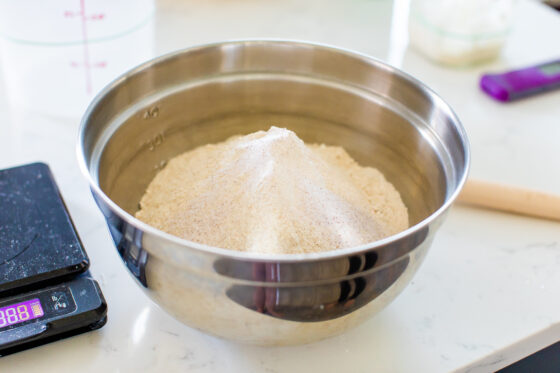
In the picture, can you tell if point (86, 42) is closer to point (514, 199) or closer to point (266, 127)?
point (266, 127)

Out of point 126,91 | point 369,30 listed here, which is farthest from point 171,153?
point 369,30

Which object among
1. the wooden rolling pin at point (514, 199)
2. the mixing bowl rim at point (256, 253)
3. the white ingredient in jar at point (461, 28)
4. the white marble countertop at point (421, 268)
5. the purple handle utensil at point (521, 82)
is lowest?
the white marble countertop at point (421, 268)

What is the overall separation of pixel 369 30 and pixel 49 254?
0.77 meters

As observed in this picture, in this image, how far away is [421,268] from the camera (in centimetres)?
71

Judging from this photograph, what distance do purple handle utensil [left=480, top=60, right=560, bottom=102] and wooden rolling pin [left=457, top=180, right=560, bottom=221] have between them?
273 mm

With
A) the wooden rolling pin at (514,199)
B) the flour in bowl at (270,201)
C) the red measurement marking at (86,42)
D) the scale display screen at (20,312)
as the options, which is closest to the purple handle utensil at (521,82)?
the wooden rolling pin at (514,199)

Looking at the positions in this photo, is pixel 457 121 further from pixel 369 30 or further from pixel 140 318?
pixel 369 30

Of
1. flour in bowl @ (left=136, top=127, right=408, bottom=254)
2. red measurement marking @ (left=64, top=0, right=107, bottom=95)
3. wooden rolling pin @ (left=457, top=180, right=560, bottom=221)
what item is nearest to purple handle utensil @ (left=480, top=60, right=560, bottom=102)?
wooden rolling pin @ (left=457, top=180, right=560, bottom=221)

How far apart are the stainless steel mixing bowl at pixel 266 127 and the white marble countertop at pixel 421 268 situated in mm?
68

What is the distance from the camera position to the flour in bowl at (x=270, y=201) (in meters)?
0.58

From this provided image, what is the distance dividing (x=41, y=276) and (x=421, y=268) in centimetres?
41

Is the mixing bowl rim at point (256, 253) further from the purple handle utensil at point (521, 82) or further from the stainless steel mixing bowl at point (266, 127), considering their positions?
the purple handle utensil at point (521, 82)

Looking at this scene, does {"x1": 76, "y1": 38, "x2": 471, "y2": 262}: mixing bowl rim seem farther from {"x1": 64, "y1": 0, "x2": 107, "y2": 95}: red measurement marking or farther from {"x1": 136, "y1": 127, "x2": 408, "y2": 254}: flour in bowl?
{"x1": 64, "y1": 0, "x2": 107, "y2": 95}: red measurement marking

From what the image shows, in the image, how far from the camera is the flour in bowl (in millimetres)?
577
